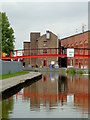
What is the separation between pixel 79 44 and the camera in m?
66.2

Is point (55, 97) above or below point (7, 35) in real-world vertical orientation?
below

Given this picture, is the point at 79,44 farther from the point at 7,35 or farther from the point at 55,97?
the point at 55,97

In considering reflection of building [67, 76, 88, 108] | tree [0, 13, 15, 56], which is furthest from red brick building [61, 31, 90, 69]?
reflection of building [67, 76, 88, 108]

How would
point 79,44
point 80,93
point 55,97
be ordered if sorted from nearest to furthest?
1. point 55,97
2. point 80,93
3. point 79,44

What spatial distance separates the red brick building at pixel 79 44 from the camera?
60.5 meters

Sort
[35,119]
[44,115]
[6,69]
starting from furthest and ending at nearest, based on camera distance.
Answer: [6,69] → [44,115] → [35,119]

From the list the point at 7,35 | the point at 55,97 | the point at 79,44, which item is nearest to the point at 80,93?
the point at 55,97

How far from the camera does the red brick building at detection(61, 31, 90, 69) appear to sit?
60.5 m

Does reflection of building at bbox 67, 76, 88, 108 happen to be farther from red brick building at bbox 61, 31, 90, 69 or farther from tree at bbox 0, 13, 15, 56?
red brick building at bbox 61, 31, 90, 69

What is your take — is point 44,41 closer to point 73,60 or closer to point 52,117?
point 73,60

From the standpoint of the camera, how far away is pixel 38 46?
76.9 metres

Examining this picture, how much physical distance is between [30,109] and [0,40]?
41304 mm

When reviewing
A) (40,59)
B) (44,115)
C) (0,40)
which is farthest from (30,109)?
(40,59)

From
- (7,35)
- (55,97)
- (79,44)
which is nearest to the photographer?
Answer: (55,97)
